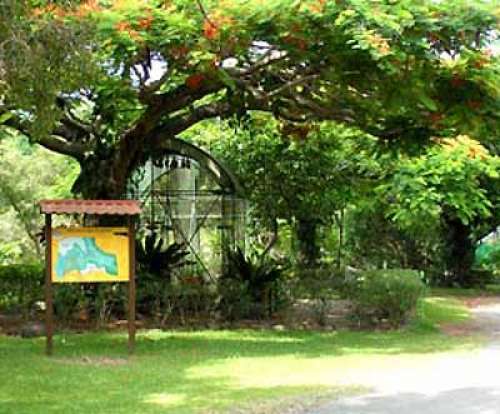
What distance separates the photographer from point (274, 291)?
16562 millimetres

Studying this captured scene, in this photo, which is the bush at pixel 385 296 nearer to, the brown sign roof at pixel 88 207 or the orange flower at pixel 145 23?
the brown sign roof at pixel 88 207

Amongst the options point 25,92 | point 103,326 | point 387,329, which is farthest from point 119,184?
point 25,92

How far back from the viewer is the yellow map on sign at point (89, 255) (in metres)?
11.9

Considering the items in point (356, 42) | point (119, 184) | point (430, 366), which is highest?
point (356, 42)

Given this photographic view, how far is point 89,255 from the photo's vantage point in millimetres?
11992

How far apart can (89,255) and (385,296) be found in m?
6.08

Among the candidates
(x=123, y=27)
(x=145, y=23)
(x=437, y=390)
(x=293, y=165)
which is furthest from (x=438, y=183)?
(x=437, y=390)

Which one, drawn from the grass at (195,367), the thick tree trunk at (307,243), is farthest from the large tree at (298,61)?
the thick tree trunk at (307,243)

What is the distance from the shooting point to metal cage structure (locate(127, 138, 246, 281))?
18516 mm

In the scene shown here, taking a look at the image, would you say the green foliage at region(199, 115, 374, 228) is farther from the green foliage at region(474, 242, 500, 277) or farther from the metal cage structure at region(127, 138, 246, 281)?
the green foliage at region(474, 242, 500, 277)

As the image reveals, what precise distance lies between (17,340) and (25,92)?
6.34 m

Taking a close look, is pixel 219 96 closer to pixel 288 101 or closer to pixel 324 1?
pixel 288 101

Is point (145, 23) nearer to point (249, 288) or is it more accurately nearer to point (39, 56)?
point (39, 56)

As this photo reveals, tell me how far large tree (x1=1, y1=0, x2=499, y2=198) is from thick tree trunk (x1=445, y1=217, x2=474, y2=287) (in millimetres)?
15420
